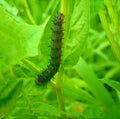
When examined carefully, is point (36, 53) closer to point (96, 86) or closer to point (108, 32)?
point (108, 32)

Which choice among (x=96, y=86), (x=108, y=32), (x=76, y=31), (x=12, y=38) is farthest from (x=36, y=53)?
(x=96, y=86)

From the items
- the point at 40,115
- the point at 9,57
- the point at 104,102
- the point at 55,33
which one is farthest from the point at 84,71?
the point at 9,57

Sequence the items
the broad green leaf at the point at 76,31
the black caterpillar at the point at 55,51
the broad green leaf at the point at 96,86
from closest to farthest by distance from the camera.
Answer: the broad green leaf at the point at 76,31 → the black caterpillar at the point at 55,51 → the broad green leaf at the point at 96,86

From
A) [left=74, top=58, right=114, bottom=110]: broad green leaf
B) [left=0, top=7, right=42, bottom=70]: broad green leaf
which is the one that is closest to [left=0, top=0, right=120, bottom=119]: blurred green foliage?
[left=0, top=7, right=42, bottom=70]: broad green leaf

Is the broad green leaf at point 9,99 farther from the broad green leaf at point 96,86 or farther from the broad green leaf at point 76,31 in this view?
the broad green leaf at point 96,86

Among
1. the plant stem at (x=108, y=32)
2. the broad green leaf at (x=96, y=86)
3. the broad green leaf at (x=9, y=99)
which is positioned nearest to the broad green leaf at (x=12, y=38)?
the broad green leaf at (x=9, y=99)

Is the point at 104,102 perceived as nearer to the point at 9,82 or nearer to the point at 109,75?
the point at 9,82
